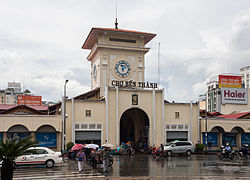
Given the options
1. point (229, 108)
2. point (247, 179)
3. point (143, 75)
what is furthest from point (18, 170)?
point (229, 108)

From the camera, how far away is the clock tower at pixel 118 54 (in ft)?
160

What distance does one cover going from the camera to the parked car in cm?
3554

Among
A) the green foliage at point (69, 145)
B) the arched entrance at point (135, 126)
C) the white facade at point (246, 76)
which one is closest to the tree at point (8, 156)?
the green foliage at point (69, 145)

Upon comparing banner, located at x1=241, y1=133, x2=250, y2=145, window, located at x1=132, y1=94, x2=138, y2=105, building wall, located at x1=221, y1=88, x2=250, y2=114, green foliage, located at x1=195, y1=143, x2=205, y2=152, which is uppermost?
window, located at x1=132, y1=94, x2=138, y2=105

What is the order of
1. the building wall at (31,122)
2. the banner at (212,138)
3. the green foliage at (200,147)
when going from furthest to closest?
the banner at (212,138)
the green foliage at (200,147)
the building wall at (31,122)

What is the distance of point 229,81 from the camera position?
68625 millimetres

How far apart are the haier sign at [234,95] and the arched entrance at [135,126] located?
1012 inches

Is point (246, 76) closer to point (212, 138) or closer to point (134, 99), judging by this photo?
point (212, 138)

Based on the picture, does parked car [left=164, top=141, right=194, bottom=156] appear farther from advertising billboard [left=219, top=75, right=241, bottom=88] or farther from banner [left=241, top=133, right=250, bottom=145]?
advertising billboard [left=219, top=75, right=241, bottom=88]

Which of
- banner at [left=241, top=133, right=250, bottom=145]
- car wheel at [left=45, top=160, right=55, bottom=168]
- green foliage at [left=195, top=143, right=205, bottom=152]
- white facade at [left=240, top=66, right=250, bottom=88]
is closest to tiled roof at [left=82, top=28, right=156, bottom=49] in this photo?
green foliage at [left=195, top=143, right=205, bottom=152]

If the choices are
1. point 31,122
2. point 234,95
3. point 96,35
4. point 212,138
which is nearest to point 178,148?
point 212,138

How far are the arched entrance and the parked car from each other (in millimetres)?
6875

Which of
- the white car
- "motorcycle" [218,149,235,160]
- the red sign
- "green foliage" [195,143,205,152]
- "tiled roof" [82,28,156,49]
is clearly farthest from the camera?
the red sign

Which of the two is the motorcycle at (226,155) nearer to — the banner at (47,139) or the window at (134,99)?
the window at (134,99)
